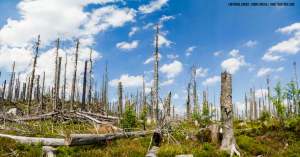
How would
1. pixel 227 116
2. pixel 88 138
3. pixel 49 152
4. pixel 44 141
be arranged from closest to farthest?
pixel 49 152
pixel 88 138
pixel 227 116
pixel 44 141

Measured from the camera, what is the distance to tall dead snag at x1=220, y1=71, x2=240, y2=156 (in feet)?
27.8

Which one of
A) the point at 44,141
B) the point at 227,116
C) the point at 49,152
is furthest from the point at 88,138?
the point at 227,116

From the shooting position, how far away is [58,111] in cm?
1579

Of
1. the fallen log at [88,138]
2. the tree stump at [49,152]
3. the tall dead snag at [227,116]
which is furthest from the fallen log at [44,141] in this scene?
the tall dead snag at [227,116]

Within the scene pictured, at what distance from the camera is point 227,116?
8719mm

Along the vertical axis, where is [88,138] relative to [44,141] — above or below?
above

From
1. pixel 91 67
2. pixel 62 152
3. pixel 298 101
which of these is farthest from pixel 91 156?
pixel 91 67

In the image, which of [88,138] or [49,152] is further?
[88,138]

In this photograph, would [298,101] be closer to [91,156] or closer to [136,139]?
[136,139]

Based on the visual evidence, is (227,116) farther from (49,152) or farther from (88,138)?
(49,152)

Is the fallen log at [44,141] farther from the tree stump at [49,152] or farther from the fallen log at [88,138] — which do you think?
the fallen log at [88,138]

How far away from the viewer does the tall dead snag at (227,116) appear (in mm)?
8471

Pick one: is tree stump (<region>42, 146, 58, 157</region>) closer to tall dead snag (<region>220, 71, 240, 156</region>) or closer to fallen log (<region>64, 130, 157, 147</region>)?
fallen log (<region>64, 130, 157, 147</region>)

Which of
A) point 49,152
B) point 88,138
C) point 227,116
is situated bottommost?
point 49,152
